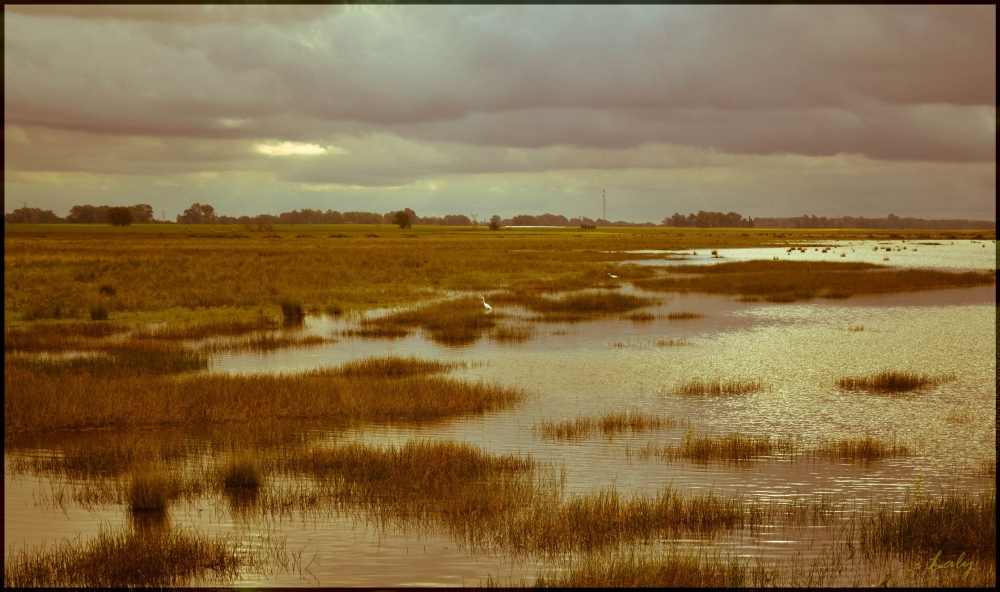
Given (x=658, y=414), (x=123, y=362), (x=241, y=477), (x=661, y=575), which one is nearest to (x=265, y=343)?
(x=123, y=362)

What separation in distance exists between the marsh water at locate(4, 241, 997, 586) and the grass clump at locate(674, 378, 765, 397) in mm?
331

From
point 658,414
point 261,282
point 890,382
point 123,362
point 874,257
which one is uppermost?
point 874,257

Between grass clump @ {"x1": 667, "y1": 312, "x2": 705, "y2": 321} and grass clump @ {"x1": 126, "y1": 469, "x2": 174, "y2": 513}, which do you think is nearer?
grass clump @ {"x1": 126, "y1": 469, "x2": 174, "y2": 513}

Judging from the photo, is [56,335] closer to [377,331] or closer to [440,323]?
[377,331]

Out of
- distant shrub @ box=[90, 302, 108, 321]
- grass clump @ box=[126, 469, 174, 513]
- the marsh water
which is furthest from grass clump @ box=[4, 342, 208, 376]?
grass clump @ box=[126, 469, 174, 513]

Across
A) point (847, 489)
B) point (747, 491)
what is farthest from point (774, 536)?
point (847, 489)

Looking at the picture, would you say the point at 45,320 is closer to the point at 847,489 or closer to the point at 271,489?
the point at 271,489

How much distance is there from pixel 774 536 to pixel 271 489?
23.4ft

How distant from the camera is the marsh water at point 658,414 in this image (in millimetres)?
9445

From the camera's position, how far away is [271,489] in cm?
1134

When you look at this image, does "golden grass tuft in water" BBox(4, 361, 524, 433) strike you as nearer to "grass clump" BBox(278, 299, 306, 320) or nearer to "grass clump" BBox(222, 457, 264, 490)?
"grass clump" BBox(222, 457, 264, 490)

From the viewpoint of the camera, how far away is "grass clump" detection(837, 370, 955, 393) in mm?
19359

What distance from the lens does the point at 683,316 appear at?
34.1 m

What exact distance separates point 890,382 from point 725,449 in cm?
854
